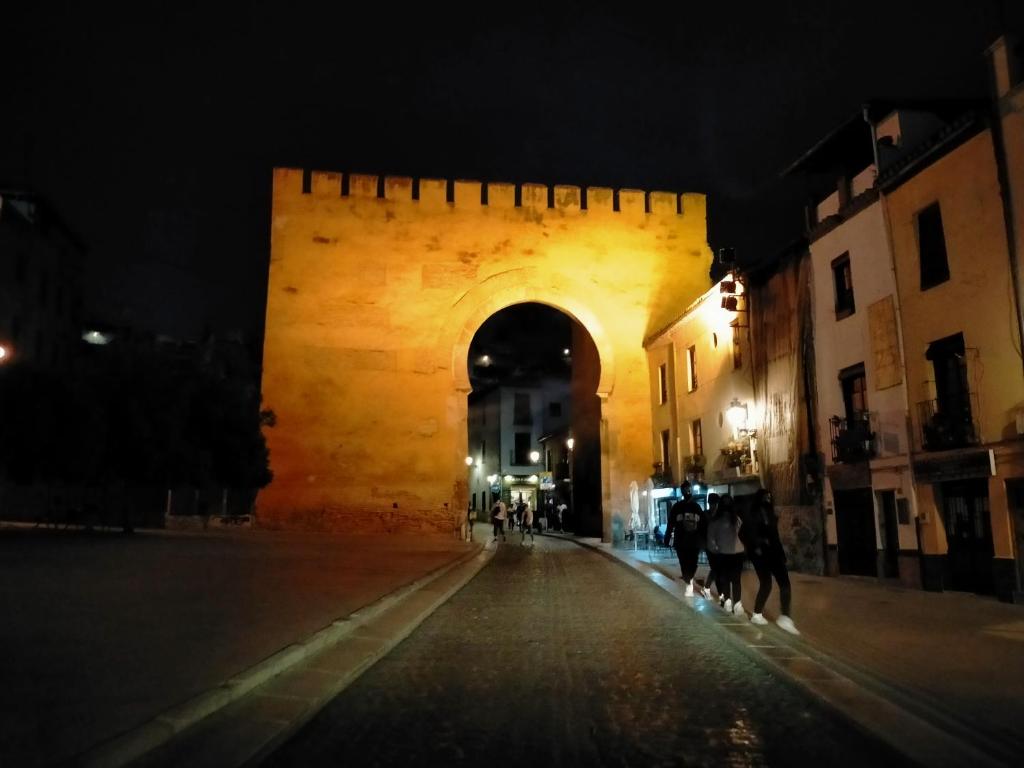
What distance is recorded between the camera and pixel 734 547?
369 inches

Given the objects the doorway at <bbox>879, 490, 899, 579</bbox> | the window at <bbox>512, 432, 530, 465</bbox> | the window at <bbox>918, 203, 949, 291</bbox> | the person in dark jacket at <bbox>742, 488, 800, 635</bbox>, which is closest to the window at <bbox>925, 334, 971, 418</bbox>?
the window at <bbox>918, 203, 949, 291</bbox>

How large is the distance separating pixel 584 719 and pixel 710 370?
681 inches

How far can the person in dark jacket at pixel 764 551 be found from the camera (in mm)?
8297

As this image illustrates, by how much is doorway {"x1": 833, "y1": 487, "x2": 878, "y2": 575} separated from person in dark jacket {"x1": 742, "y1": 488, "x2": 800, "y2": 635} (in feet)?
20.4

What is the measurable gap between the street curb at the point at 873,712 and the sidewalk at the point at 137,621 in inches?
150

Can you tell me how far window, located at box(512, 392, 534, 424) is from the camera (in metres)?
54.5

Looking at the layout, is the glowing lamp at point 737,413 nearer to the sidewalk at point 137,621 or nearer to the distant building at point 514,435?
the sidewalk at point 137,621

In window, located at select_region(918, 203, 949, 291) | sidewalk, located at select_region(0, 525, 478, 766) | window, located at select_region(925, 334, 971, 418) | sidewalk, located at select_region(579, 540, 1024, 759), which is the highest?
window, located at select_region(918, 203, 949, 291)

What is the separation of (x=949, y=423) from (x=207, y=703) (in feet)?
34.4

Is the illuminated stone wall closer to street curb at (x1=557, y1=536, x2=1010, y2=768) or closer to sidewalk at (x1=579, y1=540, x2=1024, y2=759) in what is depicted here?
sidewalk at (x1=579, y1=540, x2=1024, y2=759)

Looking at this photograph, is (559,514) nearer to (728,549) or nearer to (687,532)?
(687,532)

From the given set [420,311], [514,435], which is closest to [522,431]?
[514,435]

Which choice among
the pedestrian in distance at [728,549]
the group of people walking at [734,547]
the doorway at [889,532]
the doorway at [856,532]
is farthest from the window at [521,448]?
the pedestrian in distance at [728,549]

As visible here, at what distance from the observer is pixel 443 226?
26.8 metres
